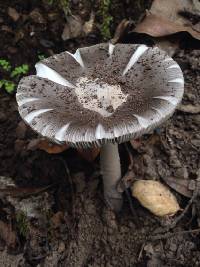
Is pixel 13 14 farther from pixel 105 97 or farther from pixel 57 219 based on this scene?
pixel 57 219

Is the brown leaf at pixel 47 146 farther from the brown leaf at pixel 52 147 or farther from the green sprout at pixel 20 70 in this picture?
the green sprout at pixel 20 70

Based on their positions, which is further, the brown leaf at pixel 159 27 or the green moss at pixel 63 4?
the green moss at pixel 63 4

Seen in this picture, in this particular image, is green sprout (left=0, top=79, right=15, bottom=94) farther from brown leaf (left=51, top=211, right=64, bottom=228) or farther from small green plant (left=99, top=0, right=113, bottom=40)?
brown leaf (left=51, top=211, right=64, bottom=228)

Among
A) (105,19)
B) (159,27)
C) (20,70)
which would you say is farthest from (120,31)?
(20,70)

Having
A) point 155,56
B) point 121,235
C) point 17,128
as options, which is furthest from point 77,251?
point 155,56

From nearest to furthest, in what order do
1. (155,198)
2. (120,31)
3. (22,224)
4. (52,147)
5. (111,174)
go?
1. (155,198)
2. (111,174)
3. (22,224)
4. (52,147)
5. (120,31)

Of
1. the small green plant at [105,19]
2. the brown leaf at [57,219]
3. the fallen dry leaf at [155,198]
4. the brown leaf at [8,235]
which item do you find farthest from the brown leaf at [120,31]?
the brown leaf at [8,235]

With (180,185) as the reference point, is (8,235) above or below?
below
